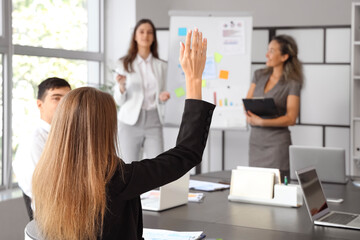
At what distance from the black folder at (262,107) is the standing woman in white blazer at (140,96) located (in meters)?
0.74

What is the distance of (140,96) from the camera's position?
499 centimetres

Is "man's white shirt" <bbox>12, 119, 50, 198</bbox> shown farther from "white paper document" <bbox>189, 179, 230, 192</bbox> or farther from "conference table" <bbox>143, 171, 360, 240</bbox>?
"white paper document" <bbox>189, 179, 230, 192</bbox>

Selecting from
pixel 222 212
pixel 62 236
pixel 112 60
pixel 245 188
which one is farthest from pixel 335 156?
pixel 112 60

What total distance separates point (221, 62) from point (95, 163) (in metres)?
4.14

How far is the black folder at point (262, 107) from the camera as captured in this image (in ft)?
14.6

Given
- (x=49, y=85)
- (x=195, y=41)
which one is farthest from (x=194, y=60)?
(x=49, y=85)

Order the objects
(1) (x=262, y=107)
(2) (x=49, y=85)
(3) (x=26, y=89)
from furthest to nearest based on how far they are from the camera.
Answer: (3) (x=26, y=89) < (1) (x=262, y=107) < (2) (x=49, y=85)

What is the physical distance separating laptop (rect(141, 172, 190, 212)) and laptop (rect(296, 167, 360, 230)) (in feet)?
1.91

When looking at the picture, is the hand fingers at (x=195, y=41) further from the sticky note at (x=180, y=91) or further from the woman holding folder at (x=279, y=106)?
the sticky note at (x=180, y=91)

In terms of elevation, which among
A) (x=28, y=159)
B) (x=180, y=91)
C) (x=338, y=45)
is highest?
(x=338, y=45)

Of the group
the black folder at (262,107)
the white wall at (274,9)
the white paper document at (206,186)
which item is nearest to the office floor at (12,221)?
the white paper document at (206,186)

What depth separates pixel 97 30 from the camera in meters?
6.65

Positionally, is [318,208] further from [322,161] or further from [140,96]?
[140,96]

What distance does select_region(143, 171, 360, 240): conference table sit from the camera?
7.46ft
